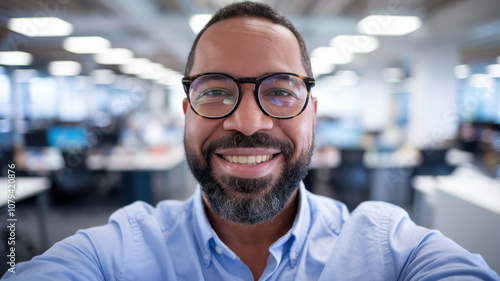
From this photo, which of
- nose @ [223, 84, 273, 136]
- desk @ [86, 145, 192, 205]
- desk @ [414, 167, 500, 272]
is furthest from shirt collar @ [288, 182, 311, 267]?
desk @ [86, 145, 192, 205]

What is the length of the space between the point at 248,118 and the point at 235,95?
10 centimetres

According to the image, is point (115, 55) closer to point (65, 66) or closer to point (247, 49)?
point (65, 66)

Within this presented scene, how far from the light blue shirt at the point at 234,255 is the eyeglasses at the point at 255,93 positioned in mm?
394

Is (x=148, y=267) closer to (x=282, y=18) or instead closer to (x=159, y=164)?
(x=282, y=18)

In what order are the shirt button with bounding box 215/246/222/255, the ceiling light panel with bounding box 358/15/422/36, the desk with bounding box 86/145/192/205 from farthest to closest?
the desk with bounding box 86/145/192/205, the ceiling light panel with bounding box 358/15/422/36, the shirt button with bounding box 215/246/222/255

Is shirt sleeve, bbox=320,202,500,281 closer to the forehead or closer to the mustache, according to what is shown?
the mustache

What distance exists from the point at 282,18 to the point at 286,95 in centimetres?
33

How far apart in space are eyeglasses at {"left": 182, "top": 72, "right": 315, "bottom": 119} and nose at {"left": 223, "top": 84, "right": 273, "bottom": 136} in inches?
0.6

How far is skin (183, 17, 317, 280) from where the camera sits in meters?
0.90

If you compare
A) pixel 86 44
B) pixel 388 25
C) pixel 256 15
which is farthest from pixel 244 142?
pixel 86 44

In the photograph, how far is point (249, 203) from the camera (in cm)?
89

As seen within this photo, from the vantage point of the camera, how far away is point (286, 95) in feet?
3.08

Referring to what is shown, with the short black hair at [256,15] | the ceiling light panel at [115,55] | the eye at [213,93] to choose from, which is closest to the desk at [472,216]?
the short black hair at [256,15]

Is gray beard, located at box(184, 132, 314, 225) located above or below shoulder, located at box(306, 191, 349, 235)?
above
